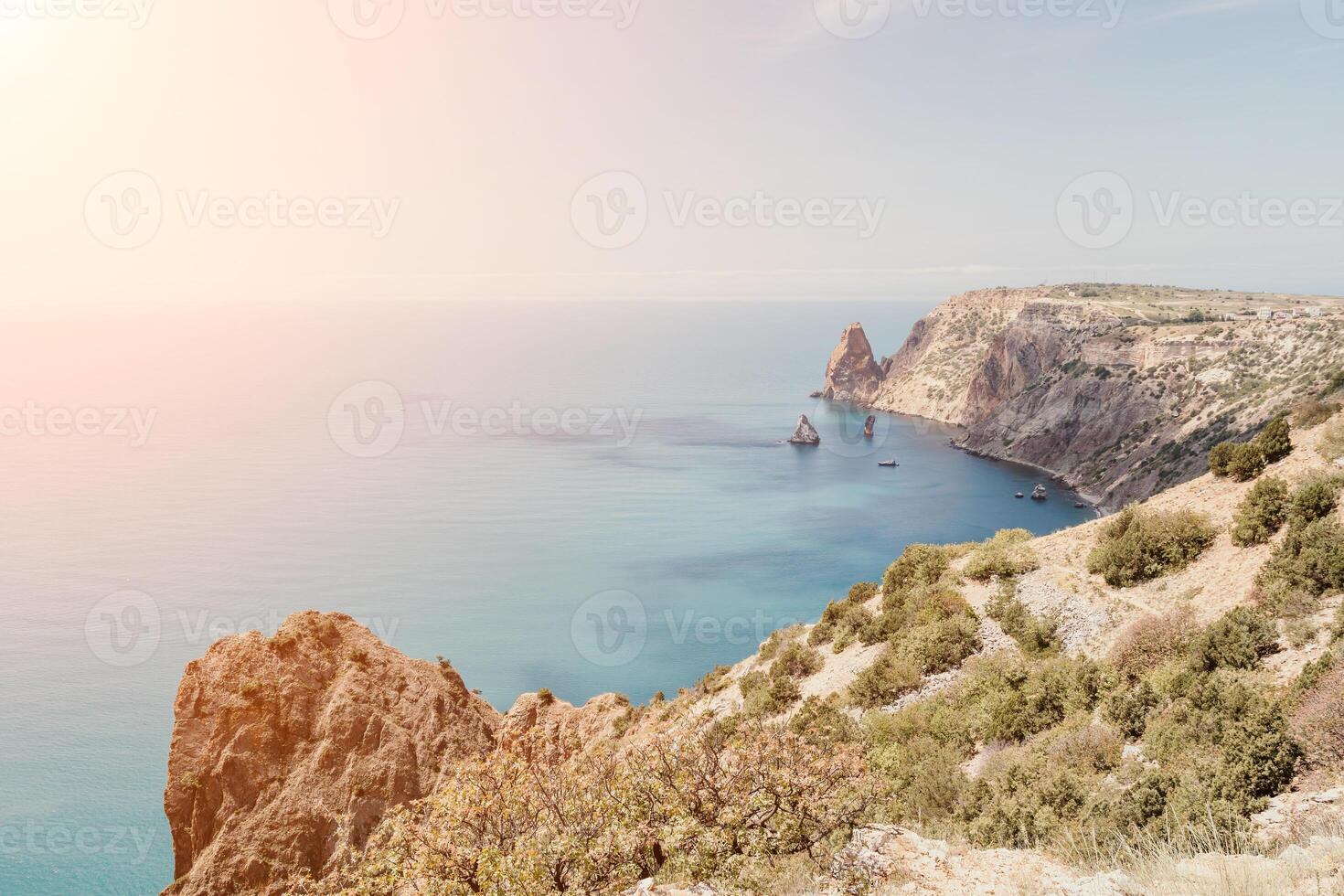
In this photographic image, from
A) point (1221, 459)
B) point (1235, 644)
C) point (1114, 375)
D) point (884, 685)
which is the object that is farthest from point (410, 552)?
point (1114, 375)

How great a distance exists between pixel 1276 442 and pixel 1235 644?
12.6 meters

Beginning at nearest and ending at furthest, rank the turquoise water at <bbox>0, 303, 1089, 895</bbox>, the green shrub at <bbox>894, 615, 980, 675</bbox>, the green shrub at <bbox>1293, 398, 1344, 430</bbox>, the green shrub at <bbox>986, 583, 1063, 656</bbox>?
1. the green shrub at <bbox>986, 583, 1063, 656</bbox>
2. the green shrub at <bbox>894, 615, 980, 675</bbox>
3. the green shrub at <bbox>1293, 398, 1344, 430</bbox>
4. the turquoise water at <bbox>0, 303, 1089, 895</bbox>

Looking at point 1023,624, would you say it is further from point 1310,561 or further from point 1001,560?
point 1310,561

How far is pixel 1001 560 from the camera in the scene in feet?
77.4

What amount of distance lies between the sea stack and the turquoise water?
3789 millimetres

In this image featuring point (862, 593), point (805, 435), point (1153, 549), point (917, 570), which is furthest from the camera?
point (805, 435)

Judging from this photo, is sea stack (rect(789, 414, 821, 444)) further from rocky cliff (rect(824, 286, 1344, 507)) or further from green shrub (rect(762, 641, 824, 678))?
green shrub (rect(762, 641, 824, 678))

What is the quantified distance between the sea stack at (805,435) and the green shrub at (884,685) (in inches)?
4682

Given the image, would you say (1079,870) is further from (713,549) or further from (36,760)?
(713,549)

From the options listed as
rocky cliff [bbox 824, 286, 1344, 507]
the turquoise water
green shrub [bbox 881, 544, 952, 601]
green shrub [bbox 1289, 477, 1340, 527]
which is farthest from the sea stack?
green shrub [bbox 1289, 477, 1340, 527]

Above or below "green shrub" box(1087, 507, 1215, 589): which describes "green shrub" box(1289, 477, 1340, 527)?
above

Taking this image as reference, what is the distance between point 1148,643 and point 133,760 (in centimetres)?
5642

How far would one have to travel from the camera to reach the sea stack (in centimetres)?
13775

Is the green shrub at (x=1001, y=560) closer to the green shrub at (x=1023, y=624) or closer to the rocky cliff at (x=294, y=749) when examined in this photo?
the green shrub at (x=1023, y=624)
